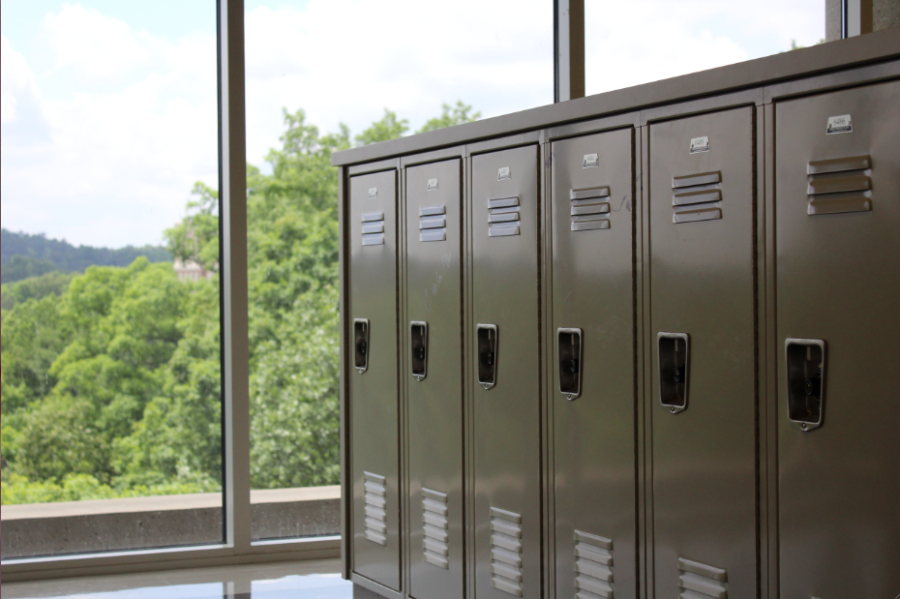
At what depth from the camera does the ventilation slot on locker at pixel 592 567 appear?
2.46 meters

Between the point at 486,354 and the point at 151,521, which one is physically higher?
the point at 486,354

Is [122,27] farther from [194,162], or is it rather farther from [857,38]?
[857,38]

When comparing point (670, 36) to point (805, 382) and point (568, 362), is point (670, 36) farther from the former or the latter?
point (805, 382)

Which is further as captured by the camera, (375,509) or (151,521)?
(151,521)

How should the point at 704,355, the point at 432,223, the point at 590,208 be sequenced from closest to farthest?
the point at 704,355
the point at 590,208
the point at 432,223

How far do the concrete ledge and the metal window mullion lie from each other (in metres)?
0.11

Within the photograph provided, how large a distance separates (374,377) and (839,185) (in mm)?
2028

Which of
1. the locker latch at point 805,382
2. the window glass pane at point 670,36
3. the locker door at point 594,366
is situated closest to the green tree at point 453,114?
the window glass pane at point 670,36

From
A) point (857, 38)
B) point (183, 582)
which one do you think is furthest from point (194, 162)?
point (857, 38)

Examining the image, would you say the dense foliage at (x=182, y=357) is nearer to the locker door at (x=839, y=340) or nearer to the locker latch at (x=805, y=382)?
the locker door at (x=839, y=340)

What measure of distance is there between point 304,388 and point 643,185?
251 centimetres

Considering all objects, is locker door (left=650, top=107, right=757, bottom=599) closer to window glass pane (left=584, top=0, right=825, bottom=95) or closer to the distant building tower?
window glass pane (left=584, top=0, right=825, bottom=95)

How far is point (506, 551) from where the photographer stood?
110 inches

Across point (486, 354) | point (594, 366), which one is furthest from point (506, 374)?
point (594, 366)
